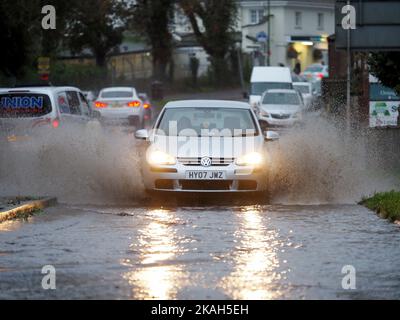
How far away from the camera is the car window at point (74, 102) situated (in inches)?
907

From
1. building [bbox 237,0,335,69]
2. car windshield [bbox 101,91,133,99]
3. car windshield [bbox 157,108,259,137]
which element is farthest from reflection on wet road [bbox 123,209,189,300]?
building [bbox 237,0,335,69]

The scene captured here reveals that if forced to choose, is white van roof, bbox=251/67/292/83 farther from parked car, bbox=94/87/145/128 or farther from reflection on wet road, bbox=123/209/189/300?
reflection on wet road, bbox=123/209/189/300

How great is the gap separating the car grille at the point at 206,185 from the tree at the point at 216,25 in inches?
2101

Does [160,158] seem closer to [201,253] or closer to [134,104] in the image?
[201,253]

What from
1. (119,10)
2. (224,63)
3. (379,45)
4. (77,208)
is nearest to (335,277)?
(77,208)

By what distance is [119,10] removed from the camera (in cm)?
6844

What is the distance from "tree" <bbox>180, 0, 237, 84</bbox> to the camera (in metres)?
71.2

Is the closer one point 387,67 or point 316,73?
point 387,67

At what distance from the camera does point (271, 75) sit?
47562 mm

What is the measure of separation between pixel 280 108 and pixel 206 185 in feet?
83.3

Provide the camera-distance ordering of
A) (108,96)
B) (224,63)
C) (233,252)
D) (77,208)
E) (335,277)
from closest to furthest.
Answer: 1. (335,277)
2. (233,252)
3. (77,208)
4. (108,96)
5. (224,63)

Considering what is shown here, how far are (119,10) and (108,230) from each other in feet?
186

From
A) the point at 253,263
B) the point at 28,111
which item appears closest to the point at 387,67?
the point at 28,111
